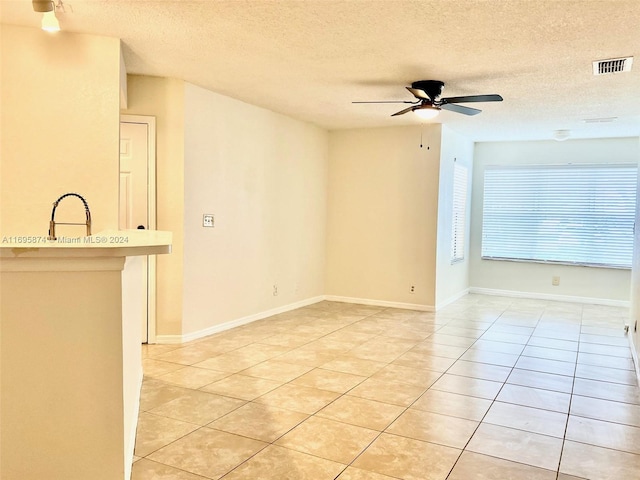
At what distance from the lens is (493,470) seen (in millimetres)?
2455

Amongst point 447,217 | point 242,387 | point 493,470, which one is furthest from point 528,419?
point 447,217

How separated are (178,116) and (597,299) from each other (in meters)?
6.33

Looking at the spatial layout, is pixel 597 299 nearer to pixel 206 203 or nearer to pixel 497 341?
pixel 497 341

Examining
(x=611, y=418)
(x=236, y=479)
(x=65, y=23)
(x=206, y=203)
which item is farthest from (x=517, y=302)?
(x=65, y=23)

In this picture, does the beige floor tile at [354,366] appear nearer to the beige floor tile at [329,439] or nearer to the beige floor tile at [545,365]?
the beige floor tile at [329,439]

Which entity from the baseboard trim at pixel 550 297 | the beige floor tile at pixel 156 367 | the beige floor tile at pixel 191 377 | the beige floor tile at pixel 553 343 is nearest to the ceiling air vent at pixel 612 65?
the beige floor tile at pixel 553 343

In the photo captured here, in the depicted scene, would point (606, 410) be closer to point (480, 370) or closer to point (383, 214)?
point (480, 370)

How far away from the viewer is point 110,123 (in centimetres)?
361

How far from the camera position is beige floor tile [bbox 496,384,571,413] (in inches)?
132

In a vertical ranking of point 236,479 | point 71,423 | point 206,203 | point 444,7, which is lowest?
point 236,479

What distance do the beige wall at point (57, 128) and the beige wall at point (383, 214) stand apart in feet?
12.8

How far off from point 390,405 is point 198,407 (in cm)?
123

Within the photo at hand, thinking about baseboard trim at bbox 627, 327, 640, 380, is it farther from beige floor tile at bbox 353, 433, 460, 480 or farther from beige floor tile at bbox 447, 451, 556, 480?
beige floor tile at bbox 353, 433, 460, 480

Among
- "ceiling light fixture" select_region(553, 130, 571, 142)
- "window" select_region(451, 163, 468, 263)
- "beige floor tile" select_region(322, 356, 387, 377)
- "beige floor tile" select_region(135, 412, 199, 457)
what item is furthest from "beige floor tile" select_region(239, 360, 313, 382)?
"ceiling light fixture" select_region(553, 130, 571, 142)
